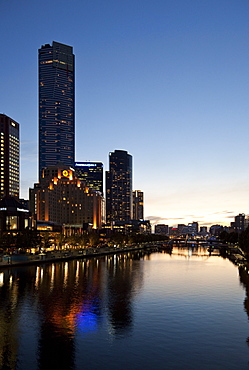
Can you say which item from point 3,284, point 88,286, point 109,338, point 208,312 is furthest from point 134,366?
point 3,284

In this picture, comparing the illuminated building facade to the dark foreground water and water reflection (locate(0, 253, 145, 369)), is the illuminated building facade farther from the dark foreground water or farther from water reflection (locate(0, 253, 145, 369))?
the dark foreground water

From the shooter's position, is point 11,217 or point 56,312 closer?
point 56,312

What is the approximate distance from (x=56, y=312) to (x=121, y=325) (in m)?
9.89

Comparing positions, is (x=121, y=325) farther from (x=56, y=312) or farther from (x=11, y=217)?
(x=11, y=217)

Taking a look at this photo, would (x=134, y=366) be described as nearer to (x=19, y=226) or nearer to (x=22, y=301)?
(x=22, y=301)

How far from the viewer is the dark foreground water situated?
32.4 m

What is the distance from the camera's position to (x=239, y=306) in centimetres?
5556

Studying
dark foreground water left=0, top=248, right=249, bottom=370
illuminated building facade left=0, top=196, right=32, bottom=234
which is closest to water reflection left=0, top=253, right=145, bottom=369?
dark foreground water left=0, top=248, right=249, bottom=370

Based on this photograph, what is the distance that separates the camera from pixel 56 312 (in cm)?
4966

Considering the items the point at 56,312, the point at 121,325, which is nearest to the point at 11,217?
the point at 56,312

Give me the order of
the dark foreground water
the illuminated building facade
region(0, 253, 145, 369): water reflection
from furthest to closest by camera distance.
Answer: the illuminated building facade, region(0, 253, 145, 369): water reflection, the dark foreground water

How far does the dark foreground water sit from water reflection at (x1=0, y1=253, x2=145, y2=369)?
0.08 m

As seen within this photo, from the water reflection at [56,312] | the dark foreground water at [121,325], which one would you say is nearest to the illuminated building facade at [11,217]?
the water reflection at [56,312]

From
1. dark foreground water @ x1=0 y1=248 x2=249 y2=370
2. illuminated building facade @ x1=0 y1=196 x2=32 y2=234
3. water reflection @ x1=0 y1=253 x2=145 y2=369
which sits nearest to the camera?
dark foreground water @ x1=0 y1=248 x2=249 y2=370
